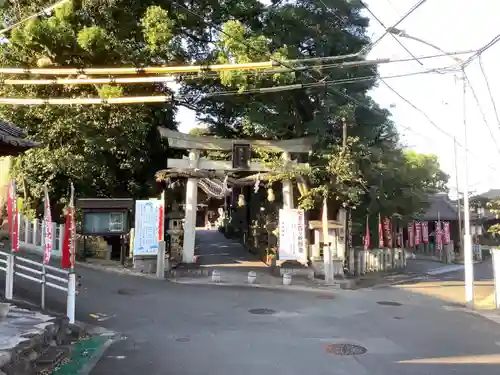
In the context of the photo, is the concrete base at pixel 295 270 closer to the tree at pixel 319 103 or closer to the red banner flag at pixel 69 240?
the tree at pixel 319 103

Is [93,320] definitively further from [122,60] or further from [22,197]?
[22,197]

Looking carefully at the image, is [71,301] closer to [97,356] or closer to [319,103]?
[97,356]

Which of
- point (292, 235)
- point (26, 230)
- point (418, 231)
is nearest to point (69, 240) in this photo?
point (26, 230)

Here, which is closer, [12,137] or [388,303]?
[12,137]

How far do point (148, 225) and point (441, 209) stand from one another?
34700mm

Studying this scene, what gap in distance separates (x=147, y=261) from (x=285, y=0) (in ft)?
45.1

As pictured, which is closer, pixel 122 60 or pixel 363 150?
pixel 122 60

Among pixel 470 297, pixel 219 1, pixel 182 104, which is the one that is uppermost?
pixel 219 1

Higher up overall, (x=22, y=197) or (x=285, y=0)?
(x=285, y=0)

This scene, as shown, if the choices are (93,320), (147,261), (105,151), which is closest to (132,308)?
(93,320)

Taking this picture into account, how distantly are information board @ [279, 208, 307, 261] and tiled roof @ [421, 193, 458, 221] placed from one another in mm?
25353

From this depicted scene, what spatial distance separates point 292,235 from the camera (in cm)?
2088

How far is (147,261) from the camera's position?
19.4 metres

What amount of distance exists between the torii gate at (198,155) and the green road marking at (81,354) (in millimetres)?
11385
